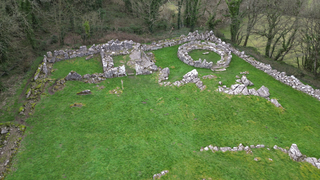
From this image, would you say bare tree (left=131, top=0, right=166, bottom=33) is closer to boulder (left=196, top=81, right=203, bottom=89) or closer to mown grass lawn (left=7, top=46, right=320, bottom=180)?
mown grass lawn (left=7, top=46, right=320, bottom=180)

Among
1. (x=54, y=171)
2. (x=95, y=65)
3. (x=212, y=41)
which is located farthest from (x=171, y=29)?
(x=54, y=171)

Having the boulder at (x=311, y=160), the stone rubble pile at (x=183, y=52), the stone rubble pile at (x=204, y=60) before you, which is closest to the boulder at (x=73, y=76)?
the stone rubble pile at (x=183, y=52)

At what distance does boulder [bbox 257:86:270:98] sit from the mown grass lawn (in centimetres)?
79

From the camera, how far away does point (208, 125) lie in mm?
19422

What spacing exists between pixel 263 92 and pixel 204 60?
917 centimetres

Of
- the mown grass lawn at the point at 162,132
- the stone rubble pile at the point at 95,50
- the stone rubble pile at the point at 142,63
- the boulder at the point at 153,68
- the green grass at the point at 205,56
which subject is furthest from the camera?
the green grass at the point at 205,56

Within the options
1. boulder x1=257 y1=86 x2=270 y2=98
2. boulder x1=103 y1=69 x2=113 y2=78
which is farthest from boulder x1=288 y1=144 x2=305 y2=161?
boulder x1=103 y1=69 x2=113 y2=78

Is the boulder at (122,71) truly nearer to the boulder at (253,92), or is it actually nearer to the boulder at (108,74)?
the boulder at (108,74)

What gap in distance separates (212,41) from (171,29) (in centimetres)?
907

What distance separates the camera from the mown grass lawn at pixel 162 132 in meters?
15.4

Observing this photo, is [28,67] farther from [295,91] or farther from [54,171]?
[295,91]

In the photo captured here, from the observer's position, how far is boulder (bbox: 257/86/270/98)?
72.2 ft

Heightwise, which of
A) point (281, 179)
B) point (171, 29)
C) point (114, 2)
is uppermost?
point (114, 2)

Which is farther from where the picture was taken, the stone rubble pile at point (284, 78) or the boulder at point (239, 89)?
the stone rubble pile at point (284, 78)
